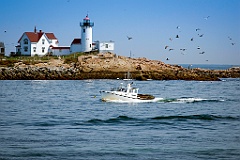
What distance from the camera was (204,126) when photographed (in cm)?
3284

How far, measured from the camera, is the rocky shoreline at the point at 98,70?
84.8 meters

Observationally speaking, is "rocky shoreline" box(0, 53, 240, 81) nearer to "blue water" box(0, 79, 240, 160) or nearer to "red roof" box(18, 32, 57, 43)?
"red roof" box(18, 32, 57, 43)

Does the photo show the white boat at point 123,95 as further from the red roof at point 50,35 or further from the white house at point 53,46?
the red roof at point 50,35

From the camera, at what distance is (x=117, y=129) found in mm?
30484

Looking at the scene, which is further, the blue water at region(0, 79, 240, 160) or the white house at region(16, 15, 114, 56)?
the white house at region(16, 15, 114, 56)

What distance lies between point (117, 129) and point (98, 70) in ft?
197

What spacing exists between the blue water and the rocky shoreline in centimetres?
3372

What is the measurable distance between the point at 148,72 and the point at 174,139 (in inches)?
2552

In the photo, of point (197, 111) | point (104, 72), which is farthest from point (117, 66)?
point (197, 111)

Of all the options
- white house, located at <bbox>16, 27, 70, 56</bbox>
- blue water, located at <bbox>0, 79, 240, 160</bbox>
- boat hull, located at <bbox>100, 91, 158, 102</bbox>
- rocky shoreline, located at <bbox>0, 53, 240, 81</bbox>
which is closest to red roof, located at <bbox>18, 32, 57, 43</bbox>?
white house, located at <bbox>16, 27, 70, 56</bbox>

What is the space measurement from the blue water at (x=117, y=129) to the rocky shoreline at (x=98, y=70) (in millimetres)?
33720

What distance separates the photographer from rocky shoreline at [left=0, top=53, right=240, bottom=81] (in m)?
84.8

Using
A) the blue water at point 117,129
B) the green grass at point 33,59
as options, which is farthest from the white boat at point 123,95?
the green grass at point 33,59

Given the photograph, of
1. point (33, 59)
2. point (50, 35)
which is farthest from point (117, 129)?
point (50, 35)
